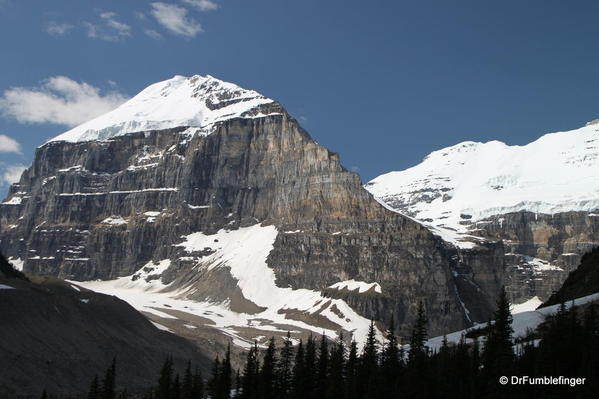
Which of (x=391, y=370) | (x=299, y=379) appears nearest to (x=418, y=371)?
(x=391, y=370)

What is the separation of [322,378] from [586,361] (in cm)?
3834

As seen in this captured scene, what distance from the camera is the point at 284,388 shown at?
407 feet

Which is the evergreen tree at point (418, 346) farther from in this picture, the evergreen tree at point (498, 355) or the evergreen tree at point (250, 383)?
the evergreen tree at point (250, 383)

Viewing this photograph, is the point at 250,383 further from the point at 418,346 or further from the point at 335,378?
the point at 418,346

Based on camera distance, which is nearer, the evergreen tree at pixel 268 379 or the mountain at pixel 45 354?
the evergreen tree at pixel 268 379

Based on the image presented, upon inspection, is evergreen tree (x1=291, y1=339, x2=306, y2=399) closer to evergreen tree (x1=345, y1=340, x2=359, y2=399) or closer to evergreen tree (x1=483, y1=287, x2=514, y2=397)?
evergreen tree (x1=345, y1=340, x2=359, y2=399)

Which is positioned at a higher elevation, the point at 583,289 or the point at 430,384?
the point at 583,289

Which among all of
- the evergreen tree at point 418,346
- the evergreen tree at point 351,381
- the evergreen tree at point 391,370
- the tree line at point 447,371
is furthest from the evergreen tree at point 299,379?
the evergreen tree at point 418,346

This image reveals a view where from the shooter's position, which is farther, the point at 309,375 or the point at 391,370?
the point at 309,375

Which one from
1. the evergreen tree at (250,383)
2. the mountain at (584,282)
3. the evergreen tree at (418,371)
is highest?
the mountain at (584,282)

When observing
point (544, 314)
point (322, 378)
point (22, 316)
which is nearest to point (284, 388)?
point (322, 378)

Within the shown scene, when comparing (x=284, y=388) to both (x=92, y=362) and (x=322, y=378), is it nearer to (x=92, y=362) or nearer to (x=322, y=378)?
(x=322, y=378)

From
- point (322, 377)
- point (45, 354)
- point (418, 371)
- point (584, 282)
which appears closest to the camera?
point (418, 371)

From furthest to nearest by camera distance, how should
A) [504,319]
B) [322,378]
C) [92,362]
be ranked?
[92,362] → [322,378] → [504,319]
